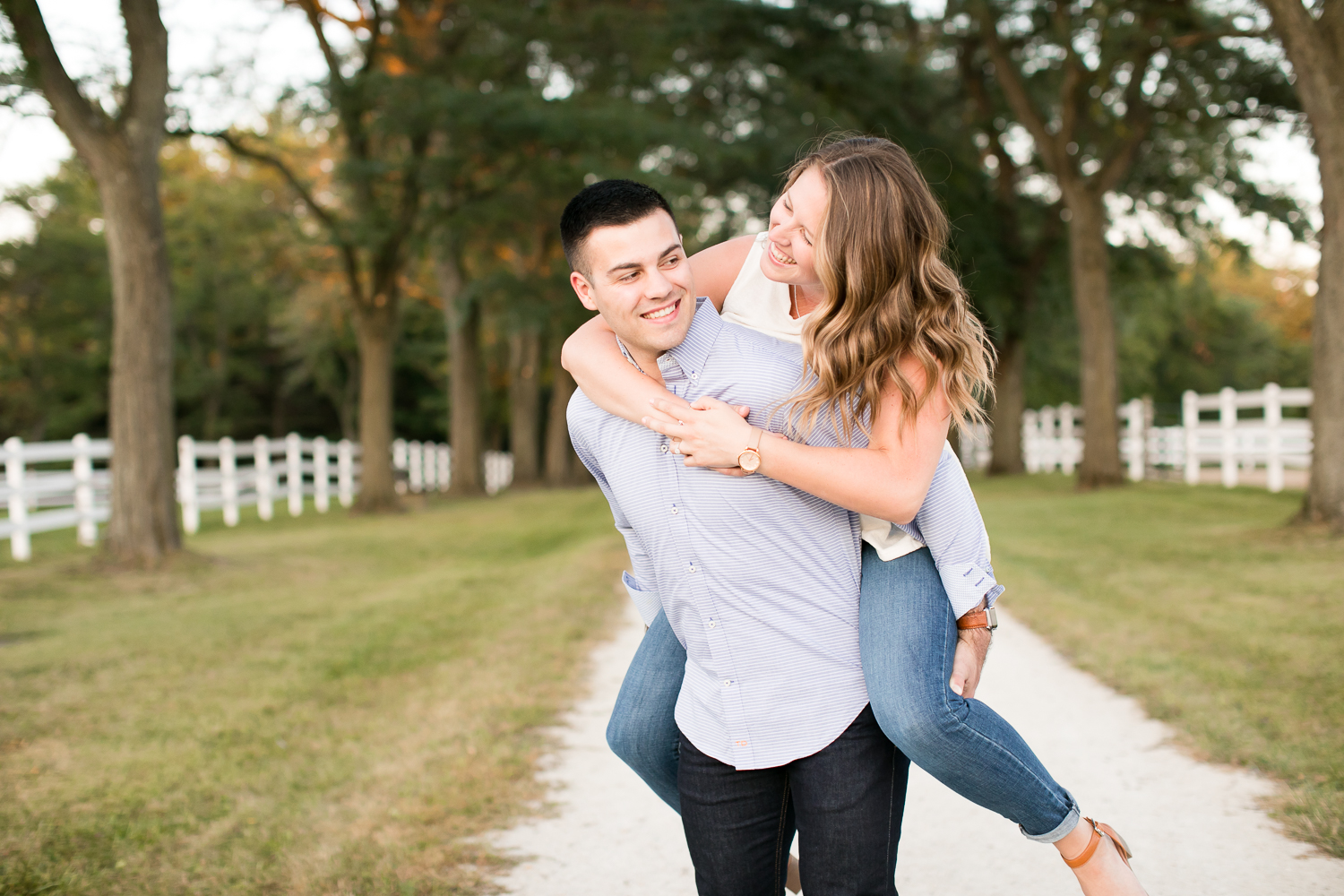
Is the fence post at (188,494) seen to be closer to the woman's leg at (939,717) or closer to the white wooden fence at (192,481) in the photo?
the white wooden fence at (192,481)

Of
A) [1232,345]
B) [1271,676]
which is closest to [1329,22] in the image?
[1271,676]

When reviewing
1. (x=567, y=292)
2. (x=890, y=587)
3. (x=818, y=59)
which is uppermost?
(x=818, y=59)

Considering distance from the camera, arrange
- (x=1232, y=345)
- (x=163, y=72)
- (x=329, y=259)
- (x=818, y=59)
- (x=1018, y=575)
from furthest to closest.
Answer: (x=1232, y=345)
(x=329, y=259)
(x=818, y=59)
(x=163, y=72)
(x=1018, y=575)

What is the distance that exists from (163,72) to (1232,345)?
53570 mm

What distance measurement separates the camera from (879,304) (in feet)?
7.24

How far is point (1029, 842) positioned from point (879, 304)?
2.56 meters

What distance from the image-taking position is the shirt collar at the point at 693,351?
2.42 metres

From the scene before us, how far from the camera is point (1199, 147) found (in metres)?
21.7

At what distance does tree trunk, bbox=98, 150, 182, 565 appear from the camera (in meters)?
11.2

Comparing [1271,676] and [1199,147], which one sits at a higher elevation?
[1199,147]

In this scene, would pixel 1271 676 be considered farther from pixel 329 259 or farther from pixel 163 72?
pixel 329 259

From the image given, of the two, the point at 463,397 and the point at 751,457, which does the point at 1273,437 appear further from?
the point at 751,457

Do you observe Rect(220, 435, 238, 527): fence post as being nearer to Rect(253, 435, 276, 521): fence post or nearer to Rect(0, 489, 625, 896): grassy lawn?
Rect(253, 435, 276, 521): fence post

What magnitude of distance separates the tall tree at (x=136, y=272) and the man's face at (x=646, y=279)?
10.3 m
